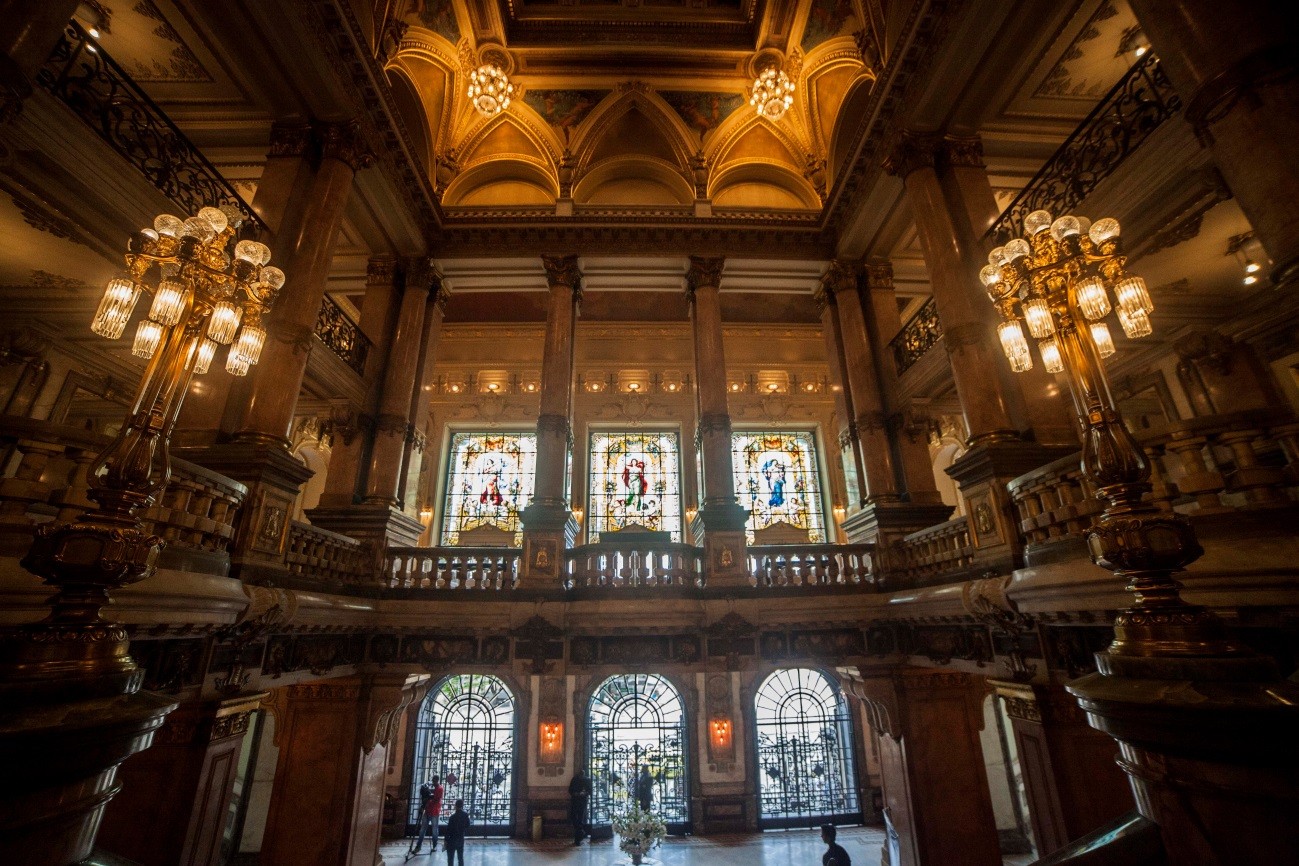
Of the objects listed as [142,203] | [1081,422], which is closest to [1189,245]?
[1081,422]

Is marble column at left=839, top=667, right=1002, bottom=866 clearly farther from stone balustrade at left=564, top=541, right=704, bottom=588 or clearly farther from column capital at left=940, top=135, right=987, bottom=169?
column capital at left=940, top=135, right=987, bottom=169

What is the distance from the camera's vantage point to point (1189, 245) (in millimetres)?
7820

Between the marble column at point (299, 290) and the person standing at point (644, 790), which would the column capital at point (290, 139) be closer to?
the marble column at point (299, 290)

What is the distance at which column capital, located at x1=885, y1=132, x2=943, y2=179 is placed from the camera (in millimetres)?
7863

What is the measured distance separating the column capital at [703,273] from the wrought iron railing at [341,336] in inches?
239

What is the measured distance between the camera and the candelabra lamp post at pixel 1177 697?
132 centimetres

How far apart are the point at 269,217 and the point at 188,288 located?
16.5 feet

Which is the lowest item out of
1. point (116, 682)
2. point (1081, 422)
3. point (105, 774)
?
point (105, 774)

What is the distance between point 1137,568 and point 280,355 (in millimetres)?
7653

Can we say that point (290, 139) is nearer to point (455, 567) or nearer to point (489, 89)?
point (489, 89)

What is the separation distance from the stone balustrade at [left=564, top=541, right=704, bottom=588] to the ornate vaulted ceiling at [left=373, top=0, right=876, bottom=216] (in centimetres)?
690

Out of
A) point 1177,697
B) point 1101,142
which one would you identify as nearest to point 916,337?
point 1101,142

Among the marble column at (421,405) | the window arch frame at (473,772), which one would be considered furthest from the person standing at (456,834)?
the marble column at (421,405)

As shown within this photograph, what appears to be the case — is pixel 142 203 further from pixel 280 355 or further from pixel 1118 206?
pixel 1118 206
